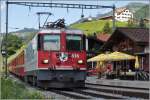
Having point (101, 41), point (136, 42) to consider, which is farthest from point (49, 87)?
point (101, 41)

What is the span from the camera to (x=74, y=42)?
26.1 metres

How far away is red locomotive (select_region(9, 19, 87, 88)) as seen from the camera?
25.5 metres

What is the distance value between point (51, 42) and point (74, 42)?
1.13 metres

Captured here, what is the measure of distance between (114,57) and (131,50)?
9.60 meters

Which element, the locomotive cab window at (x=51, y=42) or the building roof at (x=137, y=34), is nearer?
the locomotive cab window at (x=51, y=42)

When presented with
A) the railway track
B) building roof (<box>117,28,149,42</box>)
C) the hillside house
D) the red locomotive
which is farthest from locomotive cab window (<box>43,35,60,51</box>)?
building roof (<box>117,28,149,42</box>)

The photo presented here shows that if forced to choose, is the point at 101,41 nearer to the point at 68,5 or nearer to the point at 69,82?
the point at 68,5

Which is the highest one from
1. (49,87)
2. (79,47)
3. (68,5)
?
(68,5)

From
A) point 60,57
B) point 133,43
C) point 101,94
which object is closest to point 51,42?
point 60,57

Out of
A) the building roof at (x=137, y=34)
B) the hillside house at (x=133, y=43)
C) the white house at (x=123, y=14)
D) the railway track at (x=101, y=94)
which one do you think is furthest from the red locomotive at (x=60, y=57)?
the white house at (x=123, y=14)

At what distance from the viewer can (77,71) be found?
84.1 ft

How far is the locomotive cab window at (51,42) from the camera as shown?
2572 centimetres

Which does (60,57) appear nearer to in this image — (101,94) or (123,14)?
(101,94)

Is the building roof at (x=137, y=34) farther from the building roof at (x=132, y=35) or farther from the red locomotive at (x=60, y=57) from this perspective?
the red locomotive at (x=60, y=57)
